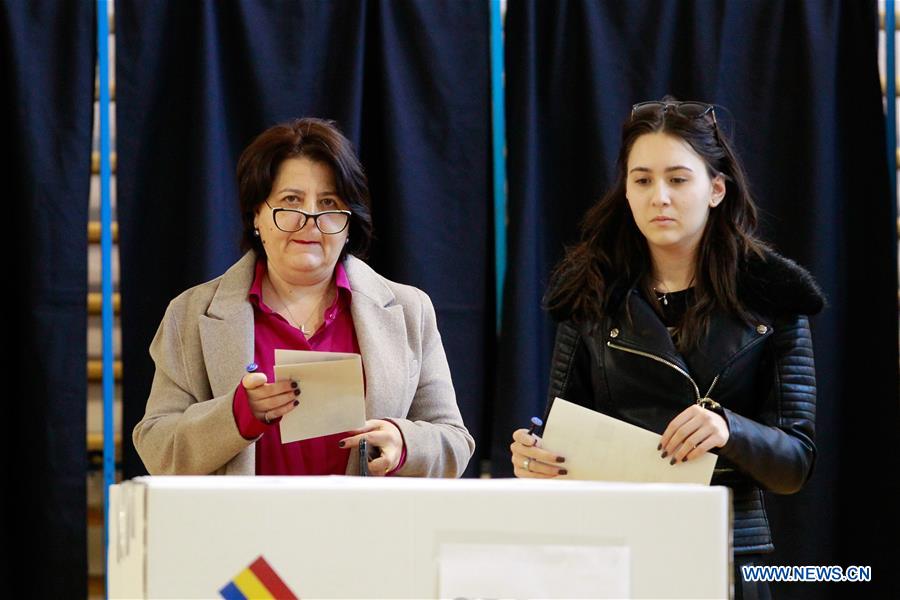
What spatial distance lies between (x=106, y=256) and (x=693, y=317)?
2153 mm

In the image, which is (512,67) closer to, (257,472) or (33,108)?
(33,108)

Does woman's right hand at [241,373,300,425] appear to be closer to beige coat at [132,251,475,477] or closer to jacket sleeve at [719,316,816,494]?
beige coat at [132,251,475,477]

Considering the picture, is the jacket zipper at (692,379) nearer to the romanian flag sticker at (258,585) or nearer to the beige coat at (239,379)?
the beige coat at (239,379)

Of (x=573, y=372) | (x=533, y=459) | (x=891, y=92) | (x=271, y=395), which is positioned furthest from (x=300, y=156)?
(x=891, y=92)

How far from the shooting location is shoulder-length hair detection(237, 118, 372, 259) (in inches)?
85.9

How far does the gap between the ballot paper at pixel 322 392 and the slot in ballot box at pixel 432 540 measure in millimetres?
680

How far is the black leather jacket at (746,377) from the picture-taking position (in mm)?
1911

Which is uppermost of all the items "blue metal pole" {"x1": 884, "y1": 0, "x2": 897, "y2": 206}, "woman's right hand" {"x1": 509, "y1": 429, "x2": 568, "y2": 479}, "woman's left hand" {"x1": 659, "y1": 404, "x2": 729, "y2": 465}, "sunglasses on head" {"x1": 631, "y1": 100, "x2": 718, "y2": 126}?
"blue metal pole" {"x1": 884, "y1": 0, "x2": 897, "y2": 206}

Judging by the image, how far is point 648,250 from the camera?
7.16ft

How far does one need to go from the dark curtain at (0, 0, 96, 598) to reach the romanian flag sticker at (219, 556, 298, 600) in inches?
96.4

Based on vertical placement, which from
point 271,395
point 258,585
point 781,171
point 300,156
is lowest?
point 258,585

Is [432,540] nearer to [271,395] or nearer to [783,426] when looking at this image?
[271,395]

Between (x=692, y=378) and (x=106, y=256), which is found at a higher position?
(x=106, y=256)

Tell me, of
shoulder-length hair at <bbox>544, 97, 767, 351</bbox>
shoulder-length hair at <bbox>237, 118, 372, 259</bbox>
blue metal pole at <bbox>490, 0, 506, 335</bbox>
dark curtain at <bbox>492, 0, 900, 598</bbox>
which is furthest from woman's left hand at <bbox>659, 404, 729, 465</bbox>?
blue metal pole at <bbox>490, 0, 506, 335</bbox>
